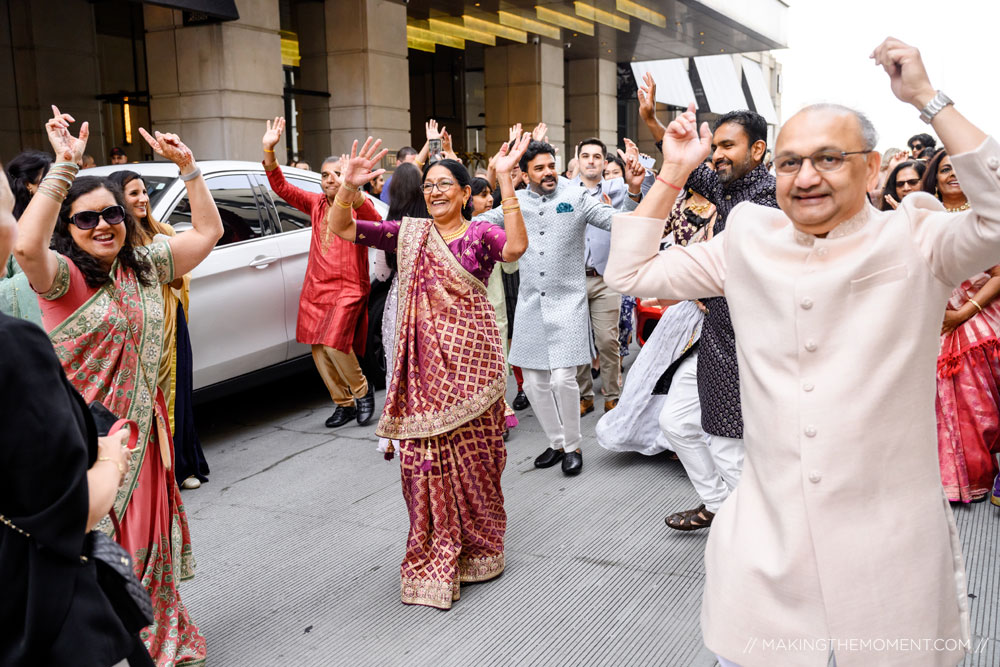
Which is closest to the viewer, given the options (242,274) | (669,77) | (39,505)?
(39,505)

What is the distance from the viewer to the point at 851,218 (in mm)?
2039

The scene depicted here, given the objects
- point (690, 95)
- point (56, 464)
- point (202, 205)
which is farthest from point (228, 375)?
point (690, 95)

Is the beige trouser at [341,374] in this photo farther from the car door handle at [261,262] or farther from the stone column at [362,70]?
the stone column at [362,70]

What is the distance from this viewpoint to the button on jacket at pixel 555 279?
555 centimetres

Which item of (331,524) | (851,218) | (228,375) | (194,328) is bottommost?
(331,524)

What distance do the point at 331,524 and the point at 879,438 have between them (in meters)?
3.39

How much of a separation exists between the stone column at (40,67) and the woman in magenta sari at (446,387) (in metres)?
10.9

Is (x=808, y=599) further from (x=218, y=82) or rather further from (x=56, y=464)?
(x=218, y=82)

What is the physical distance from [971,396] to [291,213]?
4748 millimetres

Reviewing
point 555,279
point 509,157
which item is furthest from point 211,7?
point 509,157

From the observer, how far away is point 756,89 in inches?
1345

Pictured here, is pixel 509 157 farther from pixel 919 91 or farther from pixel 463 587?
pixel 919 91

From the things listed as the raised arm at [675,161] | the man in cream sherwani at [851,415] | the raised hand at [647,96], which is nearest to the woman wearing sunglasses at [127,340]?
the raised hand at [647,96]

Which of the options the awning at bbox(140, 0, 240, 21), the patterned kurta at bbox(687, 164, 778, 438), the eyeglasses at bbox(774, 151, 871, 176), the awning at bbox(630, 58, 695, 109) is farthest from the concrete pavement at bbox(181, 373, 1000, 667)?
the awning at bbox(630, 58, 695, 109)
